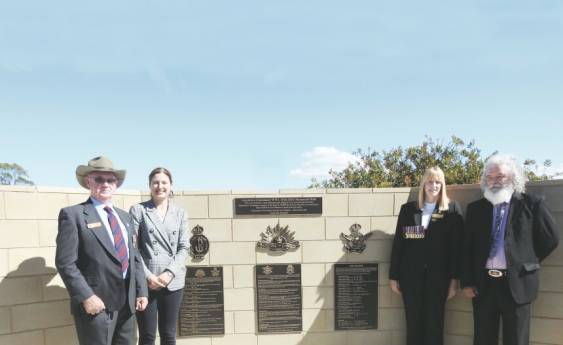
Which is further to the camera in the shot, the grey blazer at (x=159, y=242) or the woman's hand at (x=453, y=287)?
the woman's hand at (x=453, y=287)

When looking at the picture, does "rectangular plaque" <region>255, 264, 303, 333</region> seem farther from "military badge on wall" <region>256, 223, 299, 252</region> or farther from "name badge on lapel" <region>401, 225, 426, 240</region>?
"name badge on lapel" <region>401, 225, 426, 240</region>

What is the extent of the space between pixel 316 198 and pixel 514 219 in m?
1.79

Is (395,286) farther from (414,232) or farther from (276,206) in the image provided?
(276,206)

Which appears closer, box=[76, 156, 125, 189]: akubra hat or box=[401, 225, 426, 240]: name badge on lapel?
box=[76, 156, 125, 189]: akubra hat

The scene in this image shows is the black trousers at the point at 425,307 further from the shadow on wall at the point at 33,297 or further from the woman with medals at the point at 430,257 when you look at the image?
the shadow on wall at the point at 33,297

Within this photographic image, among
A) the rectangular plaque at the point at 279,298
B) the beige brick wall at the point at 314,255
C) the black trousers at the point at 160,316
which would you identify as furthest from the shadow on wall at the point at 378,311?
the black trousers at the point at 160,316

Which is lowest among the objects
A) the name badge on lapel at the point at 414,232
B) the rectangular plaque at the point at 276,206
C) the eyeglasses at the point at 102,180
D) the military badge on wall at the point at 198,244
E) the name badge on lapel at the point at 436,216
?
the military badge on wall at the point at 198,244

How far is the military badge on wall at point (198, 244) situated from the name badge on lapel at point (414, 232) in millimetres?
2025

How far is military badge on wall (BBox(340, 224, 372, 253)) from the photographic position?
3.76 meters

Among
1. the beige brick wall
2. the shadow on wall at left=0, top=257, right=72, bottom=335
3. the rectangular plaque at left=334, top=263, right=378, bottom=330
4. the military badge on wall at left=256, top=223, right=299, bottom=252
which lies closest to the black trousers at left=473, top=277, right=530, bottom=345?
the beige brick wall

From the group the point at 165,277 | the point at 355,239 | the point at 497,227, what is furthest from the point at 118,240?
the point at 497,227

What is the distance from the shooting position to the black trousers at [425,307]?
326 cm

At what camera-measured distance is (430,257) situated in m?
3.24

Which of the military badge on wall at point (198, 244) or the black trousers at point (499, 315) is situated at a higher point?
the military badge on wall at point (198, 244)
